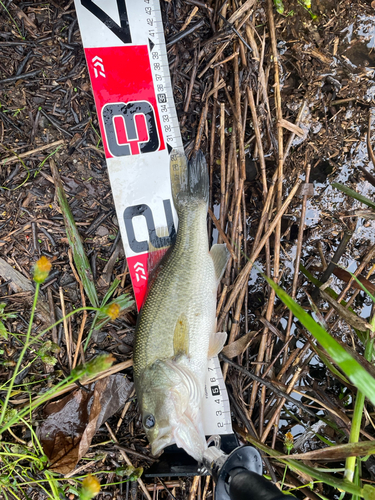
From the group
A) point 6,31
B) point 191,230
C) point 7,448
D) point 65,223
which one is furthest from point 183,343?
point 6,31

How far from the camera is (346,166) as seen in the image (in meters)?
3.00

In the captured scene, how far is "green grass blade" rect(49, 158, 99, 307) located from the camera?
8.99 ft

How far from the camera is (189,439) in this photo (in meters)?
2.37

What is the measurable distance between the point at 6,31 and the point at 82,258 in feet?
5.74

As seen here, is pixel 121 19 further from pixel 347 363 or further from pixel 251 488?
pixel 251 488

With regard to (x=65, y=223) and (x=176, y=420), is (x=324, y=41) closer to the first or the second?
(x=65, y=223)

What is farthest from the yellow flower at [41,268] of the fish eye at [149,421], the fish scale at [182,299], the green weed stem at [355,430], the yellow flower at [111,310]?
the green weed stem at [355,430]

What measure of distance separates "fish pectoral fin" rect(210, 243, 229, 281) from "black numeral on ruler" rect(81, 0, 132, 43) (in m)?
1.70

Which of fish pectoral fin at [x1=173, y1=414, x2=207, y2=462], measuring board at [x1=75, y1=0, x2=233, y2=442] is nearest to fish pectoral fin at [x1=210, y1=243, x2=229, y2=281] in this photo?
measuring board at [x1=75, y1=0, x2=233, y2=442]

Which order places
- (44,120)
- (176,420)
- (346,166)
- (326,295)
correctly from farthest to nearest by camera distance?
(346,166), (44,120), (326,295), (176,420)

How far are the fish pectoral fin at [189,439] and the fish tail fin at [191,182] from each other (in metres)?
1.52

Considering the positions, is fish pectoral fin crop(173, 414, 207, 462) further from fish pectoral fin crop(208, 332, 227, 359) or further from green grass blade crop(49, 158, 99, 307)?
green grass blade crop(49, 158, 99, 307)

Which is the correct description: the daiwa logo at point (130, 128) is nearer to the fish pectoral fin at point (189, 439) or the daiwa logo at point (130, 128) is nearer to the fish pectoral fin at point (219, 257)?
the fish pectoral fin at point (219, 257)

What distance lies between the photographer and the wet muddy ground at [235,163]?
2713mm
